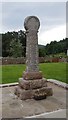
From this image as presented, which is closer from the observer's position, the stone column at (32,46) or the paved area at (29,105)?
the paved area at (29,105)

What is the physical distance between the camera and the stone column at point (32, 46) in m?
7.23

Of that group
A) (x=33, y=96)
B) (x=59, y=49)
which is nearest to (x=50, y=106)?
(x=33, y=96)

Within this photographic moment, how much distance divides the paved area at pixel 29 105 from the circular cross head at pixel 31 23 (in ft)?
8.13

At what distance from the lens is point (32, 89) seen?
7.02 meters

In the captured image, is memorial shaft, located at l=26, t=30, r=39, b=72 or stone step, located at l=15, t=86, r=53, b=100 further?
memorial shaft, located at l=26, t=30, r=39, b=72

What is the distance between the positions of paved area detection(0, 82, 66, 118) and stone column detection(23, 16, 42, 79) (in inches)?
38.5

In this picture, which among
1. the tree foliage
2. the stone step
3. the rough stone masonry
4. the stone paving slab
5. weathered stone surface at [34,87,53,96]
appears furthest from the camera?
the tree foliage

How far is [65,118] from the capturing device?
491 cm

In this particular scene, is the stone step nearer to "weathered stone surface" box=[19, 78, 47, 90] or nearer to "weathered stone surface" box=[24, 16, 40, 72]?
"weathered stone surface" box=[19, 78, 47, 90]

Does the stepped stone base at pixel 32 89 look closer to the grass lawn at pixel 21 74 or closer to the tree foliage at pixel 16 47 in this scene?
the grass lawn at pixel 21 74

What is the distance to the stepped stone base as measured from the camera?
684cm

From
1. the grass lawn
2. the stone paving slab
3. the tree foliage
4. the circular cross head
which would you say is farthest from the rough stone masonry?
the tree foliage

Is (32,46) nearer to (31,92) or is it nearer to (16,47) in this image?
(31,92)

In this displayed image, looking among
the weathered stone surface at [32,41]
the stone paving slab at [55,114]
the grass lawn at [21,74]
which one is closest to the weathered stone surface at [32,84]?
the weathered stone surface at [32,41]
